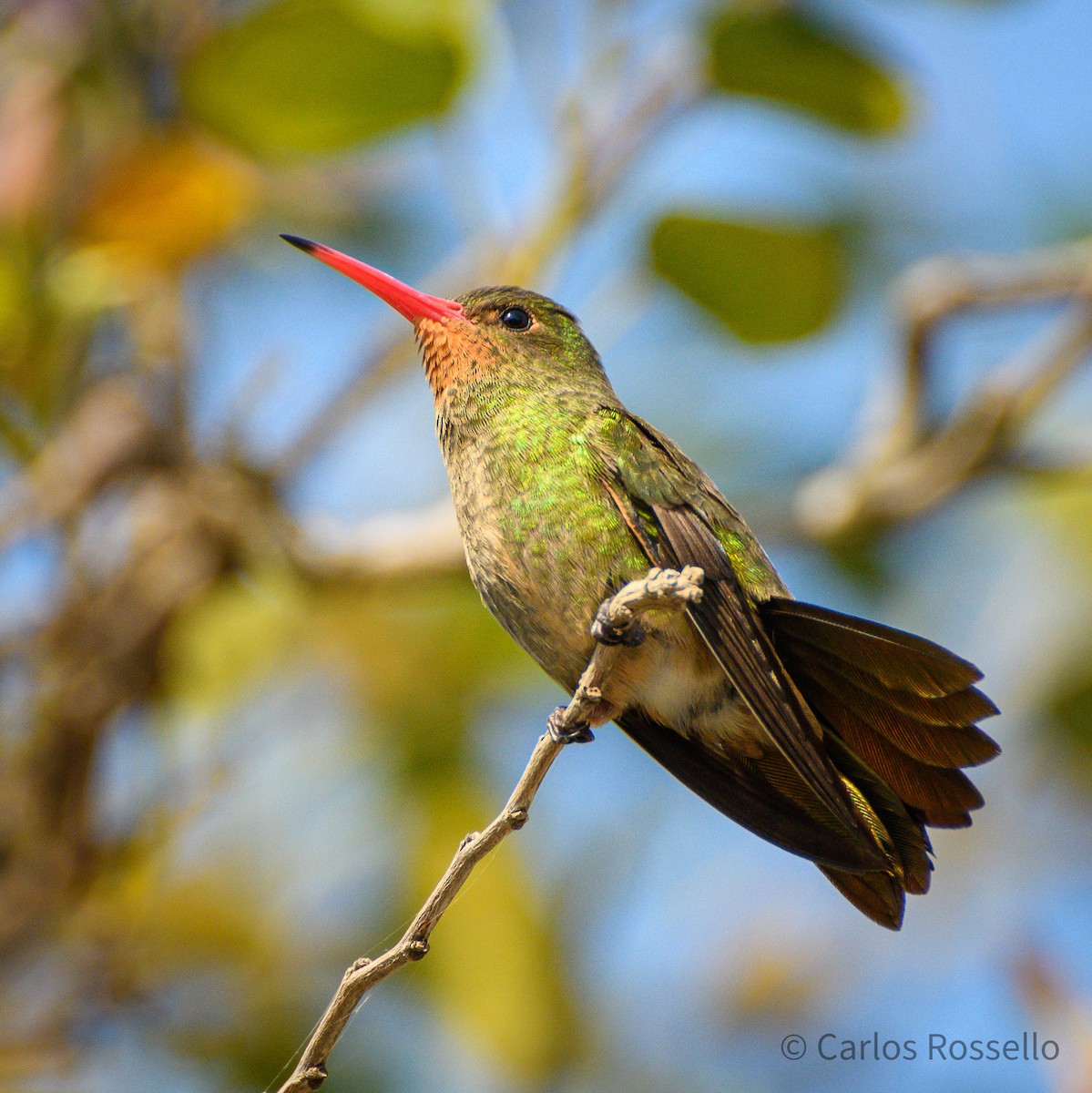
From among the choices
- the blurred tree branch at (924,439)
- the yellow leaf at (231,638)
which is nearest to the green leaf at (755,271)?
the blurred tree branch at (924,439)

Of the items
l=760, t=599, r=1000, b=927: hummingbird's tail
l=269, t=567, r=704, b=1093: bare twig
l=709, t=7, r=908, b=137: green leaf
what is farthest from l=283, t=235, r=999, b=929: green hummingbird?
l=709, t=7, r=908, b=137: green leaf

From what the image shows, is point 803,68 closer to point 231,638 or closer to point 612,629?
point 612,629

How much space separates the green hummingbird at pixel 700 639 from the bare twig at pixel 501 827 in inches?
4.9

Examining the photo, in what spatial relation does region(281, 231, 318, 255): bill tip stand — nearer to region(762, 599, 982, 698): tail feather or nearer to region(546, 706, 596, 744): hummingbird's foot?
region(546, 706, 596, 744): hummingbird's foot

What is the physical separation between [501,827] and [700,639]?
23.6 inches

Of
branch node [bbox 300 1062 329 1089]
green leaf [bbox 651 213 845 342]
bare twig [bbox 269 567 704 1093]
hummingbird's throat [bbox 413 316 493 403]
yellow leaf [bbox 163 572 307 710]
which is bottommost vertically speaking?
branch node [bbox 300 1062 329 1089]

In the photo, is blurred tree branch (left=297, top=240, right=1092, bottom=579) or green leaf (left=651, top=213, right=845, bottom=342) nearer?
blurred tree branch (left=297, top=240, right=1092, bottom=579)

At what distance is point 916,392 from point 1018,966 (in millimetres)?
1210

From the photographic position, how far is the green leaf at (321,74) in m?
2.87

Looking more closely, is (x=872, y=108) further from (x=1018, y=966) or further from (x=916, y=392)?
(x=1018, y=966)

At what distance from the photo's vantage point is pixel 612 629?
1851 mm

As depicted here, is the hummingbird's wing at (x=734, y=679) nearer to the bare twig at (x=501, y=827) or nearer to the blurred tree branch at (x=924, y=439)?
the bare twig at (x=501, y=827)

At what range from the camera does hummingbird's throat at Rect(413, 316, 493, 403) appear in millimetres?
2361

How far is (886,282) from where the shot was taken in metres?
3.96
